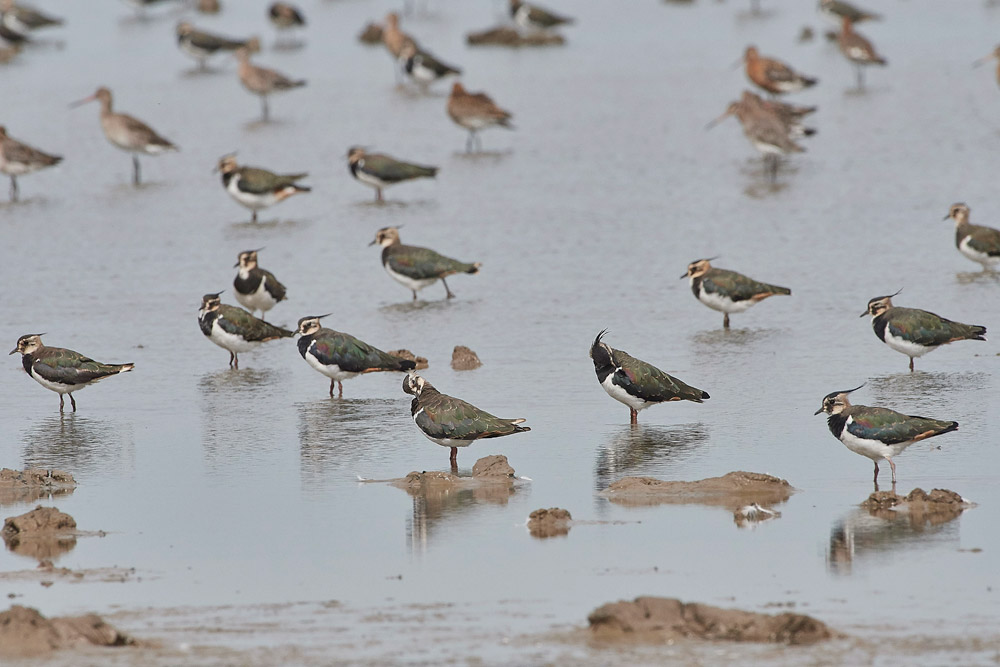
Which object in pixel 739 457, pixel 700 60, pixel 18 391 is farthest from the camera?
pixel 700 60

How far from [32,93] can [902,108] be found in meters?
17.3

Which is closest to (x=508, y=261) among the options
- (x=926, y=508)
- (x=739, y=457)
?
(x=739, y=457)

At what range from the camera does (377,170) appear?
21.9m

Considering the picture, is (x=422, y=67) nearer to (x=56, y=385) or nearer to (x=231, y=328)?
(x=231, y=328)

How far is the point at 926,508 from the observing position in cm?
916

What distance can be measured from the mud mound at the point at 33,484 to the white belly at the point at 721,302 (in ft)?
23.2

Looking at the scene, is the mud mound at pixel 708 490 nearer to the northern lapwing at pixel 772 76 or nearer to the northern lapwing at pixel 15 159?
the northern lapwing at pixel 15 159

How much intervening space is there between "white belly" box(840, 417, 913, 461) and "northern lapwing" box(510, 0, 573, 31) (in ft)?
96.1

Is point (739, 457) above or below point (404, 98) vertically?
above

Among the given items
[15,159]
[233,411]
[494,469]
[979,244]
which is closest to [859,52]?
[979,244]

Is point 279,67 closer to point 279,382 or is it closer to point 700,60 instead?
point 700,60

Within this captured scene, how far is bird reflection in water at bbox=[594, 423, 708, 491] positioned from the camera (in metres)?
10.3

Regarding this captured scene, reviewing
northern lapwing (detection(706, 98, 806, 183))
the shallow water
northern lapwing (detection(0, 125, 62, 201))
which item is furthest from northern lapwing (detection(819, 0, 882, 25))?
northern lapwing (detection(0, 125, 62, 201))

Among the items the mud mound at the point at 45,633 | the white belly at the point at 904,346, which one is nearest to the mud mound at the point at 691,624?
the mud mound at the point at 45,633
